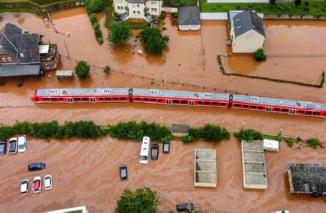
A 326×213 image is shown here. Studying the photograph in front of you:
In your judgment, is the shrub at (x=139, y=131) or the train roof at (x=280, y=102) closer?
the shrub at (x=139, y=131)

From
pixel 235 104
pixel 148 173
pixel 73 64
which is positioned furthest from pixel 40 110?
pixel 235 104

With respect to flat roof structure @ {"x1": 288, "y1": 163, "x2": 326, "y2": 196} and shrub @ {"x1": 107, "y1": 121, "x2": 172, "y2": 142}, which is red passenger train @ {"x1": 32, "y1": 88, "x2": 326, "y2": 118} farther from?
flat roof structure @ {"x1": 288, "y1": 163, "x2": 326, "y2": 196}

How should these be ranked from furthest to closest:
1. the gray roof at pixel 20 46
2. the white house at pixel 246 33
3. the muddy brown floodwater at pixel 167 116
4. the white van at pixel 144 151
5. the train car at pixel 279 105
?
1. the white house at pixel 246 33
2. the gray roof at pixel 20 46
3. the train car at pixel 279 105
4. the white van at pixel 144 151
5. the muddy brown floodwater at pixel 167 116

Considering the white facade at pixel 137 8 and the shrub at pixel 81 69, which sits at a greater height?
the white facade at pixel 137 8

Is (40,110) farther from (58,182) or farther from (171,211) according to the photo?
(171,211)

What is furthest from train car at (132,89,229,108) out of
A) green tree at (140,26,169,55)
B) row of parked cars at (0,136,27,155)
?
row of parked cars at (0,136,27,155)

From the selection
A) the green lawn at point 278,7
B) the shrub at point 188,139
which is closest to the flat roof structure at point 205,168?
the shrub at point 188,139

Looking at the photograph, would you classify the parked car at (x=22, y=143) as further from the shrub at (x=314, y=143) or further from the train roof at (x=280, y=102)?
the shrub at (x=314, y=143)

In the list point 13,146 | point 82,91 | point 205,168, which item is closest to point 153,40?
point 82,91
